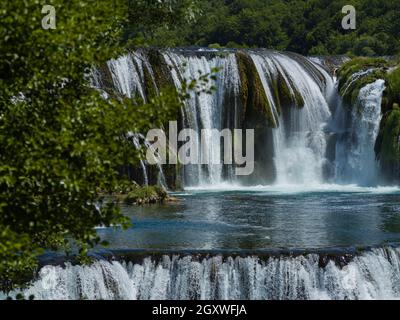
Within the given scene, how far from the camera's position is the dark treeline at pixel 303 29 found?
78519 mm

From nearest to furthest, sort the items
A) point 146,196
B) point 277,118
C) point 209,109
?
point 146,196 < point 209,109 < point 277,118

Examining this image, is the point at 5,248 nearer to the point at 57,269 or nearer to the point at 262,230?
the point at 57,269

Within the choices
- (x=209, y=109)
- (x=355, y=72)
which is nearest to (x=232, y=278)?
(x=209, y=109)

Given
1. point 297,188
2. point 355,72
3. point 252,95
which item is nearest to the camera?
point 297,188

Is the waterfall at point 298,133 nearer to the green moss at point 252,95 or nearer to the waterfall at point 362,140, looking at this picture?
the green moss at point 252,95

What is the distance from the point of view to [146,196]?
32438 mm

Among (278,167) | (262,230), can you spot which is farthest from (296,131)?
(262,230)

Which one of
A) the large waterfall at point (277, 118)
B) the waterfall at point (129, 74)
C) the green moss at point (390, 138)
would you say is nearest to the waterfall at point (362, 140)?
the large waterfall at point (277, 118)

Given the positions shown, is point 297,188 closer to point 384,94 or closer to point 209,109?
point 209,109

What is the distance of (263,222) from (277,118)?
18.1m

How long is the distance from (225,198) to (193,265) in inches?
604

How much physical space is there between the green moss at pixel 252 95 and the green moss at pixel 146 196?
39.3ft

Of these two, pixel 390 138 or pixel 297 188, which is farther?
pixel 297 188

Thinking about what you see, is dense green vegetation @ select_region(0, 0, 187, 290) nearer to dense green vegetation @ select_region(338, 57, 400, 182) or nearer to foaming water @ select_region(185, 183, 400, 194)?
foaming water @ select_region(185, 183, 400, 194)
